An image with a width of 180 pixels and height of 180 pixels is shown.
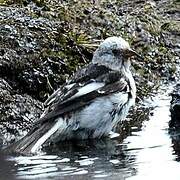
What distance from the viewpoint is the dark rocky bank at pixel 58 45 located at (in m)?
7.19

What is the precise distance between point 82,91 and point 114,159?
1.09 m

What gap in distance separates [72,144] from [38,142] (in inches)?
18.1

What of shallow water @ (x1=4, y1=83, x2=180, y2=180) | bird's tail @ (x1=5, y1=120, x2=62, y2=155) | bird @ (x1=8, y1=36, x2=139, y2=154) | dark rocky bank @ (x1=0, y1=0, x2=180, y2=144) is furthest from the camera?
dark rocky bank @ (x1=0, y1=0, x2=180, y2=144)

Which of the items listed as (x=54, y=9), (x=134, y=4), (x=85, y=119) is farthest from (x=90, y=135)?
(x=134, y=4)

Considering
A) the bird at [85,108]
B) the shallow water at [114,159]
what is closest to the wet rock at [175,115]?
the shallow water at [114,159]

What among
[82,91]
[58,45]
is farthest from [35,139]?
[58,45]

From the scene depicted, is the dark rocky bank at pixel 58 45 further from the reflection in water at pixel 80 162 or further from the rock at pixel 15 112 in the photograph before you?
the reflection in water at pixel 80 162

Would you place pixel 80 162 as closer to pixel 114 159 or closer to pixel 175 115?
pixel 114 159

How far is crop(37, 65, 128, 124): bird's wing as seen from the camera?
21.1ft

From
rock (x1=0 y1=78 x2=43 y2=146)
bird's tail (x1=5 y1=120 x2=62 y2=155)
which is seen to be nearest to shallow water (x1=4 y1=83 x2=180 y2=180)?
bird's tail (x1=5 y1=120 x2=62 y2=155)

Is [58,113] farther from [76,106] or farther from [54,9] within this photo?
[54,9]

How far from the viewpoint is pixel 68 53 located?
8281 mm

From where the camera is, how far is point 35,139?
6.08 meters

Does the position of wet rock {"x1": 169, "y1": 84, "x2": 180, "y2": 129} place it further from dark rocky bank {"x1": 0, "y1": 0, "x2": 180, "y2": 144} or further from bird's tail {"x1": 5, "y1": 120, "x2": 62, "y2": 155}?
bird's tail {"x1": 5, "y1": 120, "x2": 62, "y2": 155}
